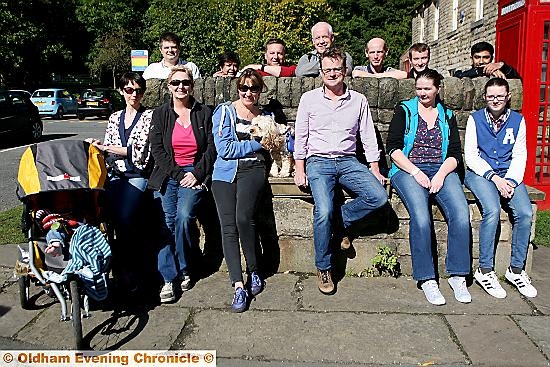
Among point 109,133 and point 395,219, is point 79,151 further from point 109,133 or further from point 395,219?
point 395,219

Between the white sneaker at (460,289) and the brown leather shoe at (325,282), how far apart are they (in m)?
1.03

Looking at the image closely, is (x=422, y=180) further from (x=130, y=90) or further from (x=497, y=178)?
(x=130, y=90)

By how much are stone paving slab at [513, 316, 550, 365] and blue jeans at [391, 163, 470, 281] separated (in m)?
0.66

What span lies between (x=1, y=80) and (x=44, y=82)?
6020 mm

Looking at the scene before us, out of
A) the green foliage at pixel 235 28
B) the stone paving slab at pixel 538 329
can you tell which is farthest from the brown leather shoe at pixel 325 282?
the green foliage at pixel 235 28

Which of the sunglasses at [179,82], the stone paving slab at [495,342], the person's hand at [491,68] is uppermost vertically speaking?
the person's hand at [491,68]

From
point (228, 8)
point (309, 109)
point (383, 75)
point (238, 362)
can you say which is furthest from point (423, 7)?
point (238, 362)

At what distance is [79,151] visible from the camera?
14.8 feet

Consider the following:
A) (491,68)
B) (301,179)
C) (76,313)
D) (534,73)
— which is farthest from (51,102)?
(76,313)

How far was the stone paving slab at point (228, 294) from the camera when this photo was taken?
4758 mm

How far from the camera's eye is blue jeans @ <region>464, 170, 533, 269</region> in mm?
5012

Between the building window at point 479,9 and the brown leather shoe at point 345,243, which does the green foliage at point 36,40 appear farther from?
the brown leather shoe at point 345,243

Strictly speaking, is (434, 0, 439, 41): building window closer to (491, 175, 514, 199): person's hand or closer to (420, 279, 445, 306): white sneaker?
(491, 175, 514, 199): person's hand

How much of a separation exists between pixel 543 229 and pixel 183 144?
461 cm
